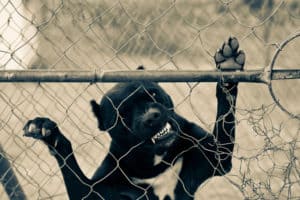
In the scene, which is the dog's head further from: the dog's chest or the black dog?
the dog's chest

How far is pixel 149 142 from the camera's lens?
1.66 meters

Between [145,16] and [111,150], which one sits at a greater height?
[145,16]

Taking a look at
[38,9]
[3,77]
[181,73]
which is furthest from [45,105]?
[181,73]

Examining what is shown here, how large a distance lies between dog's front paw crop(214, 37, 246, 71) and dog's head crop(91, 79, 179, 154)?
0.27 meters

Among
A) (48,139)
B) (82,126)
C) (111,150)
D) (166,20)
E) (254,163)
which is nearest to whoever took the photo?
(48,139)

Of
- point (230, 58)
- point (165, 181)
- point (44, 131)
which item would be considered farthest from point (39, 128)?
point (165, 181)

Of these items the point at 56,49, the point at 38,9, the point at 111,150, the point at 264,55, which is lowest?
the point at 264,55

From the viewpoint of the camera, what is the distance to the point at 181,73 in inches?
50.2

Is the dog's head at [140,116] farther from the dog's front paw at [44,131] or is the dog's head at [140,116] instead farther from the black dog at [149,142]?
A: the dog's front paw at [44,131]

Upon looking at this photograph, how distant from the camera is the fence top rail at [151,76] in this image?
4.12 ft

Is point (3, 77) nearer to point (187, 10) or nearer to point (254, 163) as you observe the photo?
point (254, 163)

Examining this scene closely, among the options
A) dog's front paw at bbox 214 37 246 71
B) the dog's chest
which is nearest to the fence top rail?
dog's front paw at bbox 214 37 246 71

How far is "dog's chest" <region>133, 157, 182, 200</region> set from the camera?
1930 millimetres

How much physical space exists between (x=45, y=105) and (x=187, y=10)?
31.9 inches
